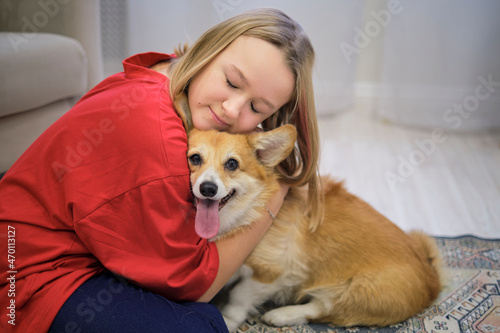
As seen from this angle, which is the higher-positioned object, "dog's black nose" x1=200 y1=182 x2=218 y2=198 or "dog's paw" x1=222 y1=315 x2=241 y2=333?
"dog's black nose" x1=200 y1=182 x2=218 y2=198

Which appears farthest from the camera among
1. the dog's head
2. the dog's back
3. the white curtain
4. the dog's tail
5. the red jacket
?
the white curtain

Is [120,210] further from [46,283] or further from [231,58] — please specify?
[231,58]

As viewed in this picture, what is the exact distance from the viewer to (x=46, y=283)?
43.8 inches

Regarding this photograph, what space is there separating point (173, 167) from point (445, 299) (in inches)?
43.5

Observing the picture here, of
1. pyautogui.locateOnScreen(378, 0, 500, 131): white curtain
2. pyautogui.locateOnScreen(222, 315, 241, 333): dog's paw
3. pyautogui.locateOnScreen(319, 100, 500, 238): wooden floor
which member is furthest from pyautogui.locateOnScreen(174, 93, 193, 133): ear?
pyautogui.locateOnScreen(378, 0, 500, 131): white curtain

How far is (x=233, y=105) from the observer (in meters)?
1.25

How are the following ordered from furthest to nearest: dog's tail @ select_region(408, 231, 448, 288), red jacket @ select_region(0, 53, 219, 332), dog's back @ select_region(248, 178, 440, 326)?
dog's tail @ select_region(408, 231, 448, 288) < dog's back @ select_region(248, 178, 440, 326) < red jacket @ select_region(0, 53, 219, 332)

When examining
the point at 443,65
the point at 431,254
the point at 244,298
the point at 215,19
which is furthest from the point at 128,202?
the point at 443,65

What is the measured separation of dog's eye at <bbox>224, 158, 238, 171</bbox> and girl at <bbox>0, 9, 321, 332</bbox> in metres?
0.11

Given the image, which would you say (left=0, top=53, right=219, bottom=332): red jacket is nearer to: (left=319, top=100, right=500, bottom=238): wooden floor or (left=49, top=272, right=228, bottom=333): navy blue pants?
(left=49, top=272, right=228, bottom=333): navy blue pants

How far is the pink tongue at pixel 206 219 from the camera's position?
1.21 m

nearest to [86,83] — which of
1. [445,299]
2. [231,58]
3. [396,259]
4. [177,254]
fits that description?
[231,58]

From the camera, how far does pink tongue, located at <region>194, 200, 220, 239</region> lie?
121 cm

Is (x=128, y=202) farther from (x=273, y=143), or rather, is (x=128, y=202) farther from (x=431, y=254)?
(x=431, y=254)
